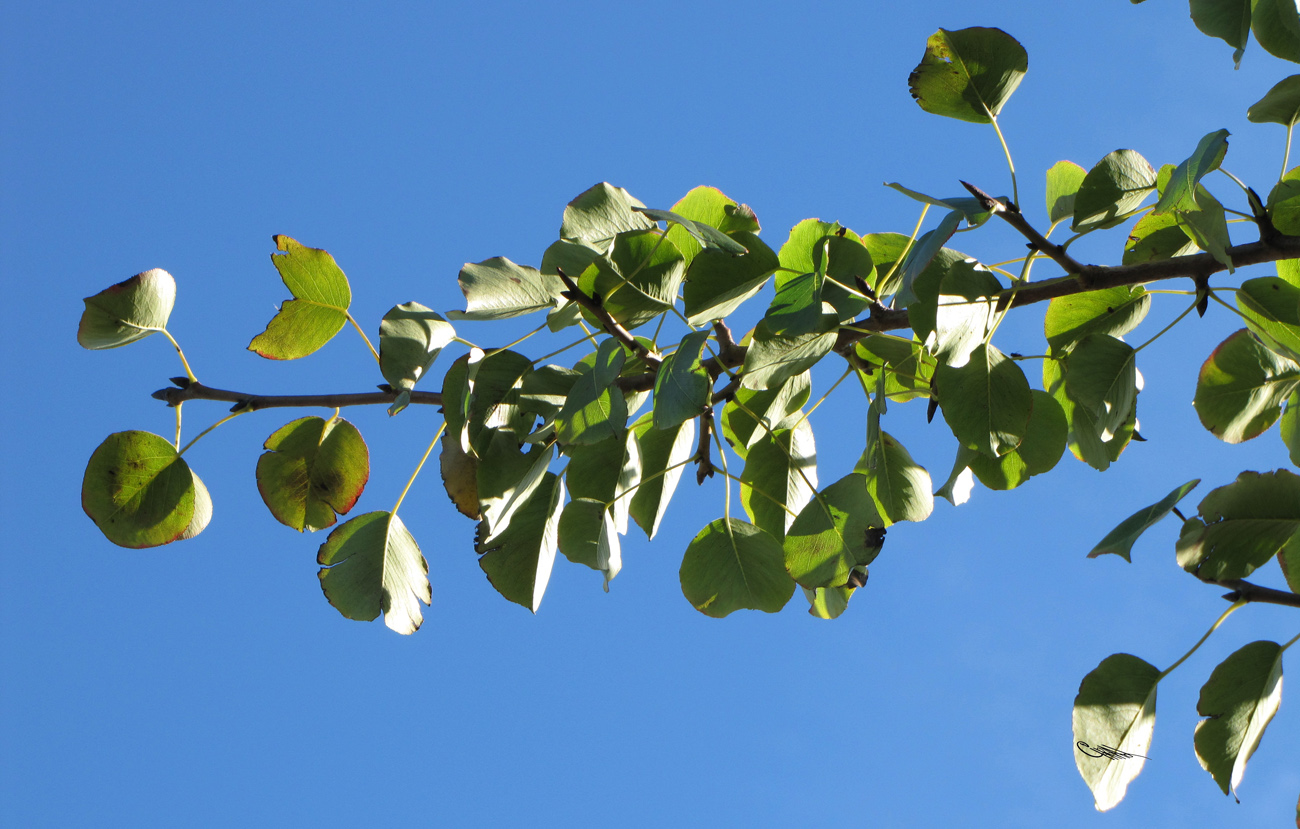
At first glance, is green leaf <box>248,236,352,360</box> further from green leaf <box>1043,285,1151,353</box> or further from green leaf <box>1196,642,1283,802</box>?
green leaf <box>1196,642,1283,802</box>

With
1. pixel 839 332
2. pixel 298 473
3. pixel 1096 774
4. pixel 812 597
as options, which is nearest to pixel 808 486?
pixel 812 597

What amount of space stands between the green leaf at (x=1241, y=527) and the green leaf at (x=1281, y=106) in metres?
0.28

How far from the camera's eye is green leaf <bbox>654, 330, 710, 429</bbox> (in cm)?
55

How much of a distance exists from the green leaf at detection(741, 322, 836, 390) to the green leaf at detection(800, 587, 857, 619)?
31 centimetres

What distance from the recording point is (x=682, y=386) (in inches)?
22.5

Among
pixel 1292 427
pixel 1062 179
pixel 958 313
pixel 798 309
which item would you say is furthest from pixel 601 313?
pixel 1292 427

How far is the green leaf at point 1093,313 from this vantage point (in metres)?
0.74

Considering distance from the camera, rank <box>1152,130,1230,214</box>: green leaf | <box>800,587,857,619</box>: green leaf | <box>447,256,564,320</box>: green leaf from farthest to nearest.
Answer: <box>800,587,857,619</box>: green leaf, <box>447,256,564,320</box>: green leaf, <box>1152,130,1230,214</box>: green leaf

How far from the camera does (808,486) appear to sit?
2.69ft

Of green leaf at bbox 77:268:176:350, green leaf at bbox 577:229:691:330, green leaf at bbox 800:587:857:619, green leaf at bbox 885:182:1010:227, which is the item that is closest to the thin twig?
green leaf at bbox 885:182:1010:227

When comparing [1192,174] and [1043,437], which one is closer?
[1192,174]

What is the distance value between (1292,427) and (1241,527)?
16 centimetres

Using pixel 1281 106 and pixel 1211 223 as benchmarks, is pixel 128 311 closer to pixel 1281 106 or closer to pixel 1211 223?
pixel 1211 223

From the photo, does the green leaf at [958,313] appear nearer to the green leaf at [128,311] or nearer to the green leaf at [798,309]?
the green leaf at [798,309]
